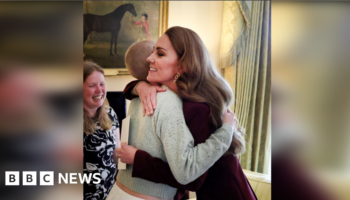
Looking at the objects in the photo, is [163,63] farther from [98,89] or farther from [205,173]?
[205,173]

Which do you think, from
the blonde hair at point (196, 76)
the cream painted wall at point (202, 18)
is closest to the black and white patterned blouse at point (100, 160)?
the blonde hair at point (196, 76)

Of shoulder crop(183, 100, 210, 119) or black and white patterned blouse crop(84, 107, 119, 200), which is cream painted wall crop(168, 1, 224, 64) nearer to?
shoulder crop(183, 100, 210, 119)

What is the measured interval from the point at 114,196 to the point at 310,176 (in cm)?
70

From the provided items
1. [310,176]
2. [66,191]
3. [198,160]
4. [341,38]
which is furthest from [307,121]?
[66,191]

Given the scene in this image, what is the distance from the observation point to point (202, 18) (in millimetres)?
1289

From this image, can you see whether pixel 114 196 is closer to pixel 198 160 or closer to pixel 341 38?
pixel 198 160

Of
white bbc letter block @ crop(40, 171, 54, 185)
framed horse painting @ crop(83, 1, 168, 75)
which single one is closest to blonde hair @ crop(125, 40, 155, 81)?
framed horse painting @ crop(83, 1, 168, 75)

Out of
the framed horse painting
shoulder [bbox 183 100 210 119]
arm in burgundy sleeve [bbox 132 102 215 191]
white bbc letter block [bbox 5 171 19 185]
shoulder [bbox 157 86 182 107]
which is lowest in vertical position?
white bbc letter block [bbox 5 171 19 185]

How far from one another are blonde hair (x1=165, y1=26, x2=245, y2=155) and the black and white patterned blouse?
334 millimetres

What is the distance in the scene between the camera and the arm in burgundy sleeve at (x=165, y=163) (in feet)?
3.24

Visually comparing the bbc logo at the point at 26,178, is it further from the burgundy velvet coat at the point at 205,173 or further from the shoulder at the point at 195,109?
the shoulder at the point at 195,109

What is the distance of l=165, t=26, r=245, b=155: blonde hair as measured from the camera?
1017mm

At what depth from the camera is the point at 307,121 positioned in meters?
1.05

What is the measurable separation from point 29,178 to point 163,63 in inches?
22.4
